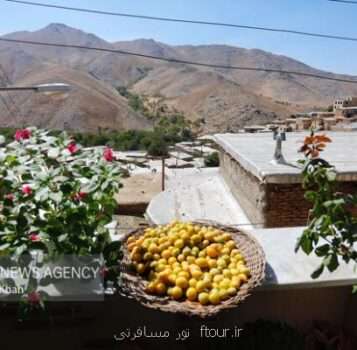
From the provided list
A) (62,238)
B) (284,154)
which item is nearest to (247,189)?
(284,154)

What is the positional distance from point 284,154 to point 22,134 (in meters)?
6.35

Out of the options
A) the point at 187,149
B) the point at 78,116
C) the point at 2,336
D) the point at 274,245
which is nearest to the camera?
the point at 2,336

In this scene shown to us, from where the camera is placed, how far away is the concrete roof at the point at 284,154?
6184mm

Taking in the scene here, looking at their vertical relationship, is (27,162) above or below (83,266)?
above

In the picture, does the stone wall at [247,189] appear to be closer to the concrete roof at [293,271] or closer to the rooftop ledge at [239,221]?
the rooftop ledge at [239,221]

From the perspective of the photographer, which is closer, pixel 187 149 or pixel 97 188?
pixel 97 188

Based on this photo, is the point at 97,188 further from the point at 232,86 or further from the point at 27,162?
the point at 232,86

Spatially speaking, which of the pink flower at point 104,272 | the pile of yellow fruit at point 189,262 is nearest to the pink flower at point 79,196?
the pink flower at point 104,272

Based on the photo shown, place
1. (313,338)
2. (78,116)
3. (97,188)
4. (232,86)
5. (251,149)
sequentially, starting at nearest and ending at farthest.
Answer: (97,188), (313,338), (251,149), (78,116), (232,86)

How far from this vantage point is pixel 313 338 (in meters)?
2.07

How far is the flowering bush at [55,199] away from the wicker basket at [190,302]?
0.64 feet

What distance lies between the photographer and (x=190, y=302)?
1650mm

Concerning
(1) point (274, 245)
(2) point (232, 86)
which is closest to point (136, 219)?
(1) point (274, 245)

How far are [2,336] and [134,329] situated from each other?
0.63 meters
